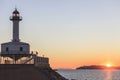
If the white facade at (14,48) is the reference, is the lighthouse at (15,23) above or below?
above

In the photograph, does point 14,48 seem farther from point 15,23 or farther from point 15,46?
point 15,23

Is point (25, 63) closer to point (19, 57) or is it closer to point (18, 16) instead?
point (19, 57)

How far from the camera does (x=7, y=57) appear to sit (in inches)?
1938

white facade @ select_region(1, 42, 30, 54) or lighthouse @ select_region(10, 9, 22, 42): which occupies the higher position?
lighthouse @ select_region(10, 9, 22, 42)

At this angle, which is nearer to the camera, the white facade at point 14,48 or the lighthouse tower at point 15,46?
the lighthouse tower at point 15,46

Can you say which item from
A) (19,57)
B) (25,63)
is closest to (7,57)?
(19,57)

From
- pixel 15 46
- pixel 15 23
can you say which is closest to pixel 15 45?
pixel 15 46

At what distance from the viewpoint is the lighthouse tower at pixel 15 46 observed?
163ft

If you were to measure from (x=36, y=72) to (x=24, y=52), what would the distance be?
7094mm

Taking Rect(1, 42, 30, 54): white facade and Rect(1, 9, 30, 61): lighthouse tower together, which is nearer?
Rect(1, 9, 30, 61): lighthouse tower

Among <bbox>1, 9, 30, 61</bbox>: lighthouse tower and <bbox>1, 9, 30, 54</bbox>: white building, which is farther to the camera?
<bbox>1, 9, 30, 54</bbox>: white building

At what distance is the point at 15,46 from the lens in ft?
168

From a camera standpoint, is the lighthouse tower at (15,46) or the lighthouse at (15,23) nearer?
the lighthouse tower at (15,46)

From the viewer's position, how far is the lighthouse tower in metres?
49.7
